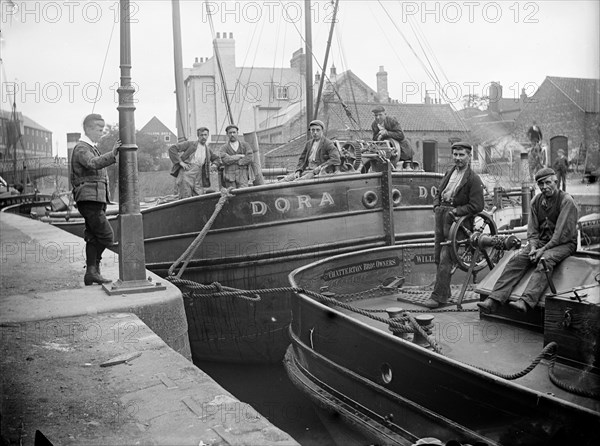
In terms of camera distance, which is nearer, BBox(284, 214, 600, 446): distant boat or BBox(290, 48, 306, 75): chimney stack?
BBox(284, 214, 600, 446): distant boat

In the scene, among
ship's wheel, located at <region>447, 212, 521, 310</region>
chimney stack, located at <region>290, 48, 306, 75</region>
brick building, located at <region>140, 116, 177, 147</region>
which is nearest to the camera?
ship's wheel, located at <region>447, 212, 521, 310</region>

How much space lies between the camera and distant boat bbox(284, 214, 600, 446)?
379cm

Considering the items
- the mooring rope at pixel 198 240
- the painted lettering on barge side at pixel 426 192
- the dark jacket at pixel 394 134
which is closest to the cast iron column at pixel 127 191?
the mooring rope at pixel 198 240

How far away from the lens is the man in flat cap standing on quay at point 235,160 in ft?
33.8

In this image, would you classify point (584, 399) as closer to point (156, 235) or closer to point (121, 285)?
point (121, 285)

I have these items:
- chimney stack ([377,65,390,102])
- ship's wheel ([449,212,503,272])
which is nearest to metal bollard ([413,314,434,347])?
ship's wheel ([449,212,503,272])

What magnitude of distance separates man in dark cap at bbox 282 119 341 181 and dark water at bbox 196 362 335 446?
119 inches


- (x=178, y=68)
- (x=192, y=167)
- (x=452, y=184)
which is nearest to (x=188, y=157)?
(x=192, y=167)

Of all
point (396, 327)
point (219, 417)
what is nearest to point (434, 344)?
point (396, 327)

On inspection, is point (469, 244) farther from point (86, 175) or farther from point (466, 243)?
point (86, 175)

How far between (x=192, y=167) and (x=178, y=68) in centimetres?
558

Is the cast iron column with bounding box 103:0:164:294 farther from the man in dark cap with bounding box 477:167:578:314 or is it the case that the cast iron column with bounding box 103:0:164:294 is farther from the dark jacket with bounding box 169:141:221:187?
the dark jacket with bounding box 169:141:221:187

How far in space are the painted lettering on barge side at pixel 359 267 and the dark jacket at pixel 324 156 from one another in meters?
2.27

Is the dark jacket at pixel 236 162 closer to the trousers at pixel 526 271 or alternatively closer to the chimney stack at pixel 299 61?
the trousers at pixel 526 271
